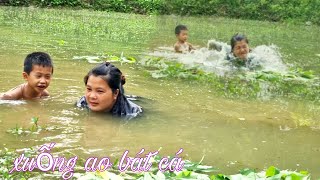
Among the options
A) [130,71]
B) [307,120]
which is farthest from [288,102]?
[130,71]

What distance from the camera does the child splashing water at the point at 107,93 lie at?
5.73 meters

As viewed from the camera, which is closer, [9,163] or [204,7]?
[9,163]

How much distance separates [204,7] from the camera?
97.2ft

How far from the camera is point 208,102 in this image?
6719 mm

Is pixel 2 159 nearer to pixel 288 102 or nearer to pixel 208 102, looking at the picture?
pixel 208 102

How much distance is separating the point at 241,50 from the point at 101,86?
539cm

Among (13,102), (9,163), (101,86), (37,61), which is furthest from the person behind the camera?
(37,61)

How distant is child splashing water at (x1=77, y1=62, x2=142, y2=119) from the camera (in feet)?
18.8

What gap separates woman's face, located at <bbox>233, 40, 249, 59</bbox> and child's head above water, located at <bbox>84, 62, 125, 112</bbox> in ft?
17.0

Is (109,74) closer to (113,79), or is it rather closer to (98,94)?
(113,79)

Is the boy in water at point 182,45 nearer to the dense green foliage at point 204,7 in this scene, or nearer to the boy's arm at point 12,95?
the boy's arm at point 12,95

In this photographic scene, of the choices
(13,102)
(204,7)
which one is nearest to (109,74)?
(13,102)

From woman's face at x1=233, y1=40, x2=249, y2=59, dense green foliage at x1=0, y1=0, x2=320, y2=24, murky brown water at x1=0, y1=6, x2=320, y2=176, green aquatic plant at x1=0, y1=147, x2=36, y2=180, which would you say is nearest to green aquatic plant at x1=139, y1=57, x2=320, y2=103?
murky brown water at x1=0, y1=6, x2=320, y2=176

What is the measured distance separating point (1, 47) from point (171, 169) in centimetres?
750
